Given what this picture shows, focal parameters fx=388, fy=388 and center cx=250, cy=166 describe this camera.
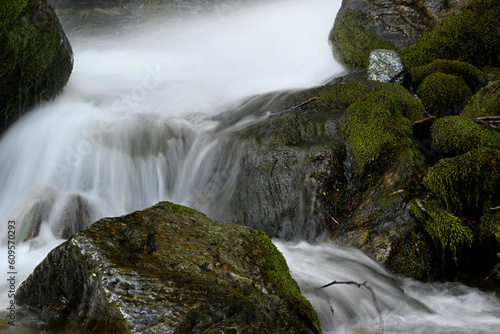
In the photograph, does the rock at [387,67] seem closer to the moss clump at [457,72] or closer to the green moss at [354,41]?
the moss clump at [457,72]

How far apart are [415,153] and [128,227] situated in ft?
11.3

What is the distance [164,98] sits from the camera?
838 centimetres

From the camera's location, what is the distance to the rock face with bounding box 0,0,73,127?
571 centimetres

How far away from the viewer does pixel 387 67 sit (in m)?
6.62

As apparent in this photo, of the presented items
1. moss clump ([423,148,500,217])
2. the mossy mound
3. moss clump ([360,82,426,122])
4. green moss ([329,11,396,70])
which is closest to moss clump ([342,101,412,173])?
moss clump ([360,82,426,122])

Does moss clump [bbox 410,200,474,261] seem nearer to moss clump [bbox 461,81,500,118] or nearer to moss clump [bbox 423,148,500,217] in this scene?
moss clump [bbox 423,148,500,217]

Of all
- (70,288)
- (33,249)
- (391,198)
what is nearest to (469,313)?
(391,198)

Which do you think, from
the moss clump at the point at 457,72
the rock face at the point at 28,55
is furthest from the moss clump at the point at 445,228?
the rock face at the point at 28,55

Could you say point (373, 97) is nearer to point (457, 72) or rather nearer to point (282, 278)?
point (457, 72)

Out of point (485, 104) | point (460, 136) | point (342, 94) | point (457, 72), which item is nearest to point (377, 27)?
point (457, 72)

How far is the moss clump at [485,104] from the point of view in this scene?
509cm

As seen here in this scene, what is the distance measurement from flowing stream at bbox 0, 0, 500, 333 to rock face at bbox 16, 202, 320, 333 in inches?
40.8

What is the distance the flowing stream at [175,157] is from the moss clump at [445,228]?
0.45m

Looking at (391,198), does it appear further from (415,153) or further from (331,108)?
(331,108)
